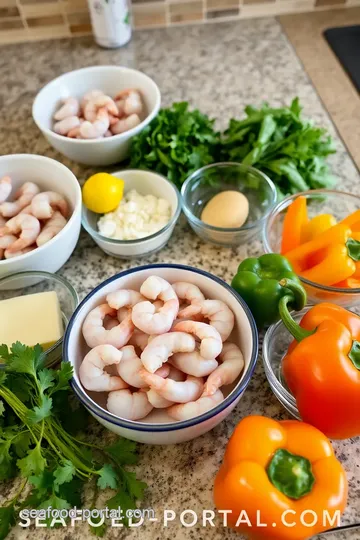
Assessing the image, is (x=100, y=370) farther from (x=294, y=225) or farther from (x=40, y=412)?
(x=294, y=225)

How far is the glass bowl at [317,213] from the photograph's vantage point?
2.90 ft

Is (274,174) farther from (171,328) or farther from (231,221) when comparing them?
(171,328)

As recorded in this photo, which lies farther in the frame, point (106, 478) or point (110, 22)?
point (110, 22)

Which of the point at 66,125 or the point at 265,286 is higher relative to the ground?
the point at 66,125

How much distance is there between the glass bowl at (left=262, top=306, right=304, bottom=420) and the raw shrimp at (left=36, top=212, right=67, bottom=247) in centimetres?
46

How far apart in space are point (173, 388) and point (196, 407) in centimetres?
4

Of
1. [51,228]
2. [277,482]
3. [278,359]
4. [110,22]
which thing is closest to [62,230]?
[51,228]

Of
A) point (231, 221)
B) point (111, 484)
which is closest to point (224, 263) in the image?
point (231, 221)

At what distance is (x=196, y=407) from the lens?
72 centimetres

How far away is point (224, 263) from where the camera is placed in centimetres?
104

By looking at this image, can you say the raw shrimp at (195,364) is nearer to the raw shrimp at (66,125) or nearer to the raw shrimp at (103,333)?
the raw shrimp at (103,333)

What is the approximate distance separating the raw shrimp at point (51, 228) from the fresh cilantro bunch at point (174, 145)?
24 centimetres

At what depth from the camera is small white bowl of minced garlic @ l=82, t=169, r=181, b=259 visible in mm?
1008

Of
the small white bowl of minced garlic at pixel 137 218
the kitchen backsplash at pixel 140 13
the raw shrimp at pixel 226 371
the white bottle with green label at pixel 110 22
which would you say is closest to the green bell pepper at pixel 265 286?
the raw shrimp at pixel 226 371
